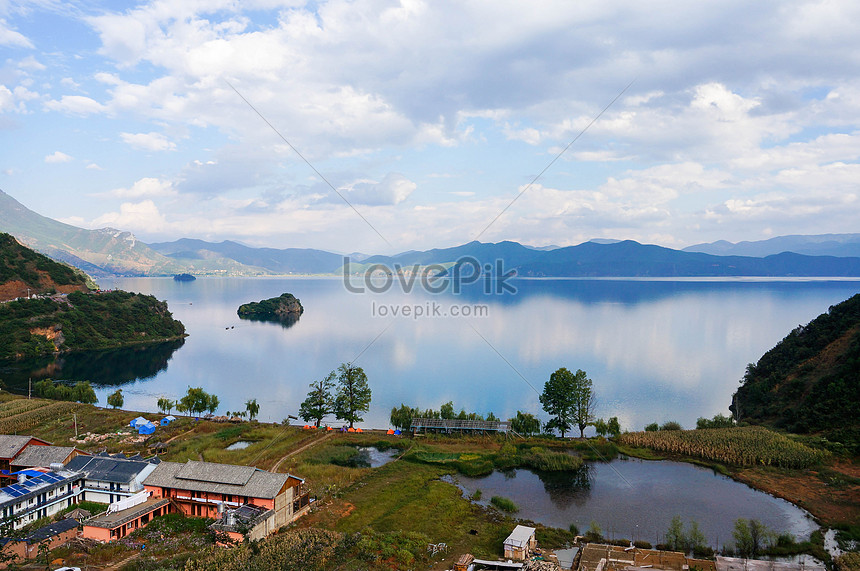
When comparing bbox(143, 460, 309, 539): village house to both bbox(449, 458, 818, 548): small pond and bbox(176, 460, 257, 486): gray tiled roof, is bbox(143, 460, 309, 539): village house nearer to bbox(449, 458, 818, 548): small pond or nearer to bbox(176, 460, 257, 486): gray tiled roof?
bbox(176, 460, 257, 486): gray tiled roof

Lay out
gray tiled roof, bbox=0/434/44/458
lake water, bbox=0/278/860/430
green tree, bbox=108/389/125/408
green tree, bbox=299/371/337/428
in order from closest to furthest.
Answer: gray tiled roof, bbox=0/434/44/458
green tree, bbox=299/371/337/428
green tree, bbox=108/389/125/408
lake water, bbox=0/278/860/430

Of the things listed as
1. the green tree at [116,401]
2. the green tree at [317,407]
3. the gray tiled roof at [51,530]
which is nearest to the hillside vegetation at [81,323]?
the green tree at [116,401]

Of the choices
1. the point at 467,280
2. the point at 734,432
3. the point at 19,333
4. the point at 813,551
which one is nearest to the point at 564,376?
the point at 734,432

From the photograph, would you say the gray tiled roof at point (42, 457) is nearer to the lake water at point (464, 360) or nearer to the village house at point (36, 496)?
the village house at point (36, 496)

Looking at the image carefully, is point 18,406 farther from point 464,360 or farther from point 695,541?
point 695,541

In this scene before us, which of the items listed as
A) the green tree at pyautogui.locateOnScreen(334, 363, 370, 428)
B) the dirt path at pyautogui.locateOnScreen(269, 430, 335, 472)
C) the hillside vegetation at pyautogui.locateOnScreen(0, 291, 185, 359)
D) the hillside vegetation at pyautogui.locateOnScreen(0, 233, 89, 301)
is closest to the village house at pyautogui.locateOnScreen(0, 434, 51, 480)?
the dirt path at pyautogui.locateOnScreen(269, 430, 335, 472)

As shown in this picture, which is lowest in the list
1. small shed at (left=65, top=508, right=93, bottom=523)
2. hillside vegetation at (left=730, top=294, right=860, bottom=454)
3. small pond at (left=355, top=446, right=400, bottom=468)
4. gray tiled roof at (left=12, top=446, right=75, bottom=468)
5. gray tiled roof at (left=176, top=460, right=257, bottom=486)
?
small pond at (left=355, top=446, right=400, bottom=468)
